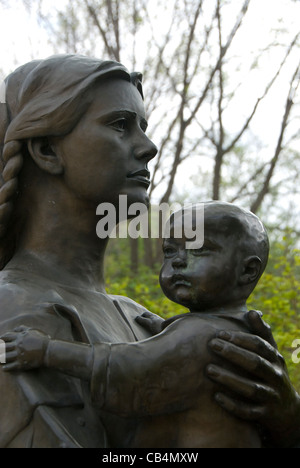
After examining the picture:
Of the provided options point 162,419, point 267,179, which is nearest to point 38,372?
point 162,419

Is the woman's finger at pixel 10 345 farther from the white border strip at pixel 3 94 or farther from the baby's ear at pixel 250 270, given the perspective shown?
the white border strip at pixel 3 94

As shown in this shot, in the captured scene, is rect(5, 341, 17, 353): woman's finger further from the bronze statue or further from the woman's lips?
the woman's lips

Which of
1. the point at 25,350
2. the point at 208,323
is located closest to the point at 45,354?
the point at 25,350

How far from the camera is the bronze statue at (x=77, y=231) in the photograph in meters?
2.48

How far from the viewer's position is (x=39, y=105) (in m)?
3.02

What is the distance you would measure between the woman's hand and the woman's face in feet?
2.97

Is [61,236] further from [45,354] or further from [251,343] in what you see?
[251,343]

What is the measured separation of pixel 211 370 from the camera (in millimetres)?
2385

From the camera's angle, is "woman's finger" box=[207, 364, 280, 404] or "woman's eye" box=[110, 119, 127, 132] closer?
"woman's finger" box=[207, 364, 280, 404]

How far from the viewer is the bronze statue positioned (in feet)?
8.13

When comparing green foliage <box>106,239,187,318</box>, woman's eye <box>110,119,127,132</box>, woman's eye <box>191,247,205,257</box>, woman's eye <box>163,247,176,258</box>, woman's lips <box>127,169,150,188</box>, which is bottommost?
green foliage <box>106,239,187,318</box>
